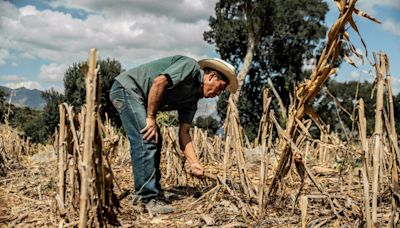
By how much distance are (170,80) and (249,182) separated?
933mm

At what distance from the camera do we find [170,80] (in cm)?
320

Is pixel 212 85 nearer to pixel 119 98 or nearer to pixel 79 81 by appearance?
pixel 119 98

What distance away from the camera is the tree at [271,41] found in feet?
89.1

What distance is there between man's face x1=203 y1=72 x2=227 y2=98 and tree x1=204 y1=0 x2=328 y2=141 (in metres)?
23.1

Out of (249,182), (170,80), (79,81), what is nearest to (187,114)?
(170,80)

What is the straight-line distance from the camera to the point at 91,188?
1869mm

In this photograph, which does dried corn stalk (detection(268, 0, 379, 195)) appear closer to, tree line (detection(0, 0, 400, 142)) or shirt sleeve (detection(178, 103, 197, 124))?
shirt sleeve (detection(178, 103, 197, 124))

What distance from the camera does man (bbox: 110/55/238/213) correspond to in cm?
321

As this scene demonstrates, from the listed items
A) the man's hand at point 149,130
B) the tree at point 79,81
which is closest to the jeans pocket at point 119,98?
the man's hand at point 149,130

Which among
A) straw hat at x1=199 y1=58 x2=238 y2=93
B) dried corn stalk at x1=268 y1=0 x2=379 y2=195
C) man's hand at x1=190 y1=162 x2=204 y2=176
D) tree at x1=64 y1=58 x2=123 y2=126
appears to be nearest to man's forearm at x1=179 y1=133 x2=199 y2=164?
man's hand at x1=190 y1=162 x2=204 y2=176

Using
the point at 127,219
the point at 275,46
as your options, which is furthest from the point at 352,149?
the point at 275,46

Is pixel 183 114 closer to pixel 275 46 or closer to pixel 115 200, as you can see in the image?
pixel 115 200

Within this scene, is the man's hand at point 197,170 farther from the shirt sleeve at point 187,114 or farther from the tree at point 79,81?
the tree at point 79,81

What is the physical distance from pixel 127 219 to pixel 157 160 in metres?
0.69
